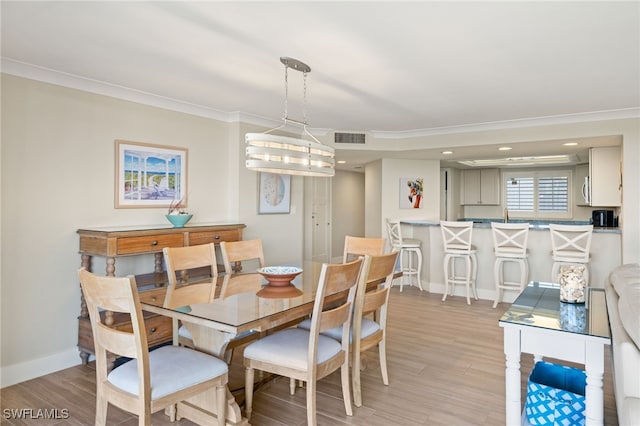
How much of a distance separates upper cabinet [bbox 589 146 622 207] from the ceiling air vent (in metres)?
3.09

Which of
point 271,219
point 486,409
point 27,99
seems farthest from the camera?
point 271,219

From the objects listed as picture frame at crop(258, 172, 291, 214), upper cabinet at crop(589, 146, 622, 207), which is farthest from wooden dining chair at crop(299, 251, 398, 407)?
upper cabinet at crop(589, 146, 622, 207)

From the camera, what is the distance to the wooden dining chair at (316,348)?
2.10 metres

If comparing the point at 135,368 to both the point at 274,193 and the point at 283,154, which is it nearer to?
the point at 283,154

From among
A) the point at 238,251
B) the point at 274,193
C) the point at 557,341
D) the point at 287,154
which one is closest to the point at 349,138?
the point at 274,193

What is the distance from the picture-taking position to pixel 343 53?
2.74m

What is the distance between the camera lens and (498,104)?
4129 mm

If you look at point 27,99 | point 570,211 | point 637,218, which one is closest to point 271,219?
point 27,99

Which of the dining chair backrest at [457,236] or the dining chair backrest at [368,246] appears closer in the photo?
the dining chair backrest at [368,246]

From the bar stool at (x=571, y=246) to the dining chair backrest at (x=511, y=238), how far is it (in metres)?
0.30

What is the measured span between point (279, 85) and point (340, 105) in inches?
35.7

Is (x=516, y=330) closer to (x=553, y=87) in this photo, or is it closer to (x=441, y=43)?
(x=441, y=43)

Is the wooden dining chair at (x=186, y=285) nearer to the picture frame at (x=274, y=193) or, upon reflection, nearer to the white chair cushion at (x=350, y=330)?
the white chair cushion at (x=350, y=330)

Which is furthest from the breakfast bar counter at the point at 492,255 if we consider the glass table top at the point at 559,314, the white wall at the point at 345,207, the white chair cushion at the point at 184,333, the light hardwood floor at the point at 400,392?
the white chair cushion at the point at 184,333
